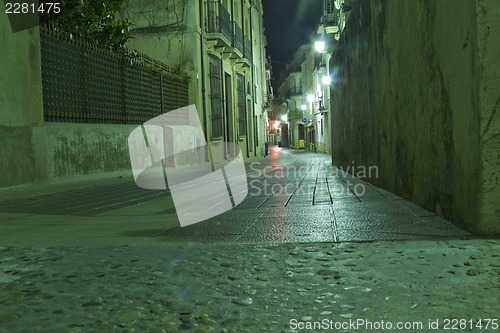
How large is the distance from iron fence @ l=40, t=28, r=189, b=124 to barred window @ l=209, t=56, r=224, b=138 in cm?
340

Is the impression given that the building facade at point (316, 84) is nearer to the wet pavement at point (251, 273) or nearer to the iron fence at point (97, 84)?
the iron fence at point (97, 84)

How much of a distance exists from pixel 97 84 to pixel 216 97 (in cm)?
813

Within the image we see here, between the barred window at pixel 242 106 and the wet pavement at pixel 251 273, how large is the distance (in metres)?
19.0

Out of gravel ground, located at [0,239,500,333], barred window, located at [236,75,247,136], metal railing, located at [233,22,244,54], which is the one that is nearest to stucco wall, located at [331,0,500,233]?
gravel ground, located at [0,239,500,333]

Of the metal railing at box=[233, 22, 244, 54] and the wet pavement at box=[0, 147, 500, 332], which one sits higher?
the metal railing at box=[233, 22, 244, 54]

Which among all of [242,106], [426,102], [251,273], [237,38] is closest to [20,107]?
[426,102]

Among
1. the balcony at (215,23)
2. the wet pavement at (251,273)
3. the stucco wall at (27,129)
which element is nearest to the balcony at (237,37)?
the balcony at (215,23)

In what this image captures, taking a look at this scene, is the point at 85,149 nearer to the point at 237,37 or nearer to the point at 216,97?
the point at 216,97

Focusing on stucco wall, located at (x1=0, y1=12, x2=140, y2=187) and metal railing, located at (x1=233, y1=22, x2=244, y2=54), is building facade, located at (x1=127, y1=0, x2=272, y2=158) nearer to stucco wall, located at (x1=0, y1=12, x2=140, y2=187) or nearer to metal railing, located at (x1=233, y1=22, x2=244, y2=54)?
metal railing, located at (x1=233, y1=22, x2=244, y2=54)

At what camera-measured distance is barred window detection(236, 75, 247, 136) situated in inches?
941

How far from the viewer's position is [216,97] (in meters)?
18.9

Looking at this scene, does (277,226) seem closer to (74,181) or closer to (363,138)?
(363,138)

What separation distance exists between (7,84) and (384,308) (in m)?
8.00

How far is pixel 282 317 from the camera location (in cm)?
222
